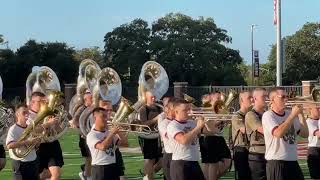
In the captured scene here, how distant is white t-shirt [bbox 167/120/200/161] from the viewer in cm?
886

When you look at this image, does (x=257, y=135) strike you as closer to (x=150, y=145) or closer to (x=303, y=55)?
(x=150, y=145)

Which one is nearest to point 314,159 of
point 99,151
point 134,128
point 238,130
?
point 238,130

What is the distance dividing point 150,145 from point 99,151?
3671 millimetres

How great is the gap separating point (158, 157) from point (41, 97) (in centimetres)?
309

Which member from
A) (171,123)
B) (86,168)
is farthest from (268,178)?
(86,168)

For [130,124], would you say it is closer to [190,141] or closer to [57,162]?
[57,162]

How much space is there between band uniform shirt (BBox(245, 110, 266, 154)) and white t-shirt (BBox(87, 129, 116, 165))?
5.77 feet

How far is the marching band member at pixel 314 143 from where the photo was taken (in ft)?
35.5

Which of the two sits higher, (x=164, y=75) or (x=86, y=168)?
(x=164, y=75)

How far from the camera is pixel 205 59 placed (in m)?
47.9

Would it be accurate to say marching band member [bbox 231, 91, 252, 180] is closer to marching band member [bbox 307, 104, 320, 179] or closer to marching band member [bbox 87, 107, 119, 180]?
marching band member [bbox 307, 104, 320, 179]

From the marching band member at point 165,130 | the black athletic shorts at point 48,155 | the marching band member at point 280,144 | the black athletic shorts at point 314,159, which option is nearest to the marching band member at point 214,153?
the marching band member at point 165,130

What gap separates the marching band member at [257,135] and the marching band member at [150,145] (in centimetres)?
302

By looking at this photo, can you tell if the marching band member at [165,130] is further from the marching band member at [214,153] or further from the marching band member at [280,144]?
the marching band member at [280,144]
